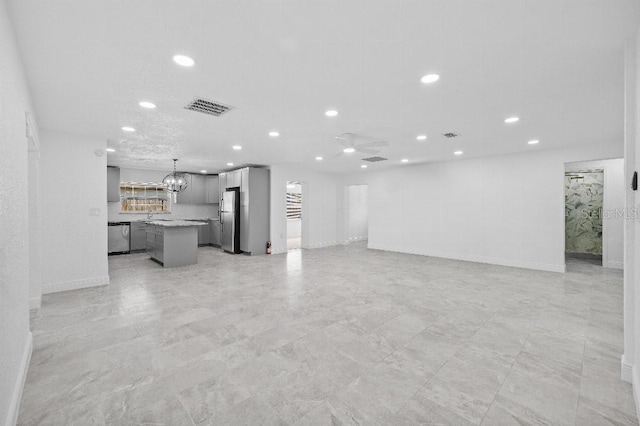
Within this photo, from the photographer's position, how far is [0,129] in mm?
1559

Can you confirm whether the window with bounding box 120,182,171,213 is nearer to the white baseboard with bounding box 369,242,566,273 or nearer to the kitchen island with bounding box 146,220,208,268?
the kitchen island with bounding box 146,220,208,268

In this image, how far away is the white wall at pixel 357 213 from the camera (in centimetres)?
1093

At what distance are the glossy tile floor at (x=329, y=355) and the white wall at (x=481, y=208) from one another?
1.57m

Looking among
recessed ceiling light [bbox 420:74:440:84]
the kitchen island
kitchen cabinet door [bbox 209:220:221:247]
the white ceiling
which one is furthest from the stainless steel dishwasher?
recessed ceiling light [bbox 420:74:440:84]

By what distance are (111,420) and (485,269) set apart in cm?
657

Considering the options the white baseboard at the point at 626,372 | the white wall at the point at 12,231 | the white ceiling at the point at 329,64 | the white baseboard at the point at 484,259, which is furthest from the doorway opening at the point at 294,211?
the white baseboard at the point at 626,372

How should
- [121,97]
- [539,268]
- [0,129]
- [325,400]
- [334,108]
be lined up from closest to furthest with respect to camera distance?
[0,129], [325,400], [121,97], [334,108], [539,268]

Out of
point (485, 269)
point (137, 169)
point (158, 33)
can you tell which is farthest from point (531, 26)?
point (137, 169)

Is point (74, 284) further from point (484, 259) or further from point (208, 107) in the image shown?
point (484, 259)

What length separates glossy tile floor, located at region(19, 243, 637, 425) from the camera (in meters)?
1.88

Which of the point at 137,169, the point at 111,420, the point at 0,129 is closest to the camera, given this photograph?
the point at 0,129

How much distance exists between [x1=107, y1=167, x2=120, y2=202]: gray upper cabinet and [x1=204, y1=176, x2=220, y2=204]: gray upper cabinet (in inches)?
98.1

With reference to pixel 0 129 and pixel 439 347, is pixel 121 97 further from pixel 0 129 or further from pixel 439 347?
pixel 439 347

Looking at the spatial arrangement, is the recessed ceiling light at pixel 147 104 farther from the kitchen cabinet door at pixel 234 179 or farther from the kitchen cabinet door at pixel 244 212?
the kitchen cabinet door at pixel 234 179
